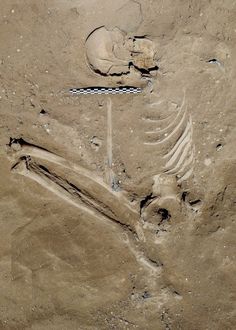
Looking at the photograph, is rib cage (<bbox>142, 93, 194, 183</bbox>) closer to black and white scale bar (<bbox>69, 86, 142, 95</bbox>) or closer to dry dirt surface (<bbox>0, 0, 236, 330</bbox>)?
dry dirt surface (<bbox>0, 0, 236, 330</bbox>)

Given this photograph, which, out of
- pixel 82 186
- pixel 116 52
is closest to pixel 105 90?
pixel 116 52

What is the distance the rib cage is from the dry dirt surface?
0.01 m

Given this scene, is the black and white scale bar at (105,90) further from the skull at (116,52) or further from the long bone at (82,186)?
the long bone at (82,186)

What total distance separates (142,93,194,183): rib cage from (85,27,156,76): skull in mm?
651

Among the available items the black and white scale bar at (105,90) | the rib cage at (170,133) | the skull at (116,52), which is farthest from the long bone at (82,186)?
the skull at (116,52)

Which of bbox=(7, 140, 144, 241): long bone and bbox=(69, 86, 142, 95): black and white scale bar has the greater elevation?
bbox=(69, 86, 142, 95): black and white scale bar

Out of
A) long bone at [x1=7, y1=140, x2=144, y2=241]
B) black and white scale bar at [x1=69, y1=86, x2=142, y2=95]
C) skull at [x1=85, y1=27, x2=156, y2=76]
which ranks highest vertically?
→ skull at [x1=85, y1=27, x2=156, y2=76]

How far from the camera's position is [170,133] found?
6180mm

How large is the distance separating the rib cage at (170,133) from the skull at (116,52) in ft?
2.13

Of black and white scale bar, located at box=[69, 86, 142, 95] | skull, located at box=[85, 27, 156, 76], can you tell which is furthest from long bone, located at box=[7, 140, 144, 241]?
skull, located at box=[85, 27, 156, 76]

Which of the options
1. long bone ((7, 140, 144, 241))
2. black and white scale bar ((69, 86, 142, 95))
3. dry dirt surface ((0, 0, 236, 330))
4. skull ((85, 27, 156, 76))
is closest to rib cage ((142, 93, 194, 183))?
dry dirt surface ((0, 0, 236, 330))

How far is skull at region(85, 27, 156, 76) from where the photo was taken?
20.2 ft

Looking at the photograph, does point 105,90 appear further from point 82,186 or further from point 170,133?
point 82,186

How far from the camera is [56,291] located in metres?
6.34
